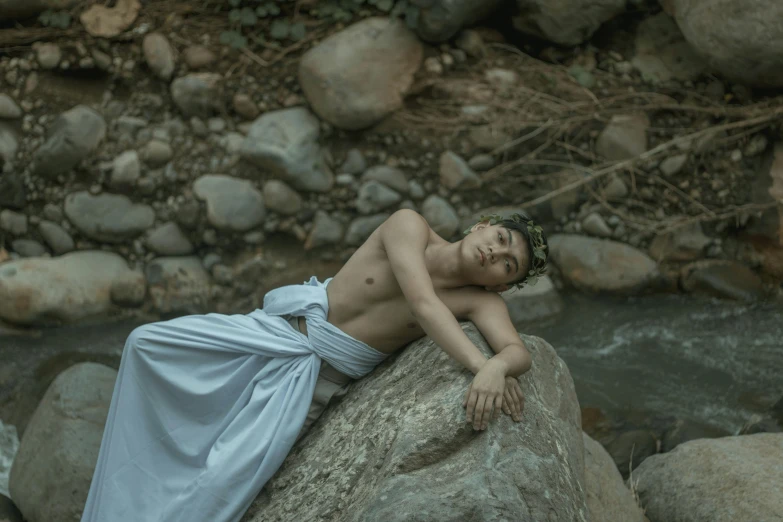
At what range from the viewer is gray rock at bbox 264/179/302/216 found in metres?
5.46

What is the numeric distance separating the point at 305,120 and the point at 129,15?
1481 mm

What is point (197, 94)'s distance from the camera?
566 centimetres

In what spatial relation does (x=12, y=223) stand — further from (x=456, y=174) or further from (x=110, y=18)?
(x=456, y=174)

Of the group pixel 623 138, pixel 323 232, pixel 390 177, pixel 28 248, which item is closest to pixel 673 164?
pixel 623 138

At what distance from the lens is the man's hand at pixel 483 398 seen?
2.39 meters

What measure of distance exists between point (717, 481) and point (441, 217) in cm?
260

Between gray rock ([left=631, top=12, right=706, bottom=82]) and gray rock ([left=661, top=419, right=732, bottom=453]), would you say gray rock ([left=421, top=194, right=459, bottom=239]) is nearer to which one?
gray rock ([left=631, top=12, right=706, bottom=82])

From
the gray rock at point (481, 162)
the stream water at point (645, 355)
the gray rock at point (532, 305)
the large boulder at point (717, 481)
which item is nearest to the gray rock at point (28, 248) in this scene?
the stream water at point (645, 355)

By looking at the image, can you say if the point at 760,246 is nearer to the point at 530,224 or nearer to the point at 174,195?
the point at 530,224

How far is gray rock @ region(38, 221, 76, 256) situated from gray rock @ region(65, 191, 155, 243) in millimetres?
95

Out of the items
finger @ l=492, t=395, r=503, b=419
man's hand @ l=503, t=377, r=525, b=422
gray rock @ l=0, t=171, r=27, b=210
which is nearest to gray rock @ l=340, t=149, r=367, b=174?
gray rock @ l=0, t=171, r=27, b=210

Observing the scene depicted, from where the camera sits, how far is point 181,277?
17.5 ft

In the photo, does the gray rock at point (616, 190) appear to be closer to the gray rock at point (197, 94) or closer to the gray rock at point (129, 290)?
the gray rock at point (197, 94)

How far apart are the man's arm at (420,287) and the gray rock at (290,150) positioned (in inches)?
98.5
